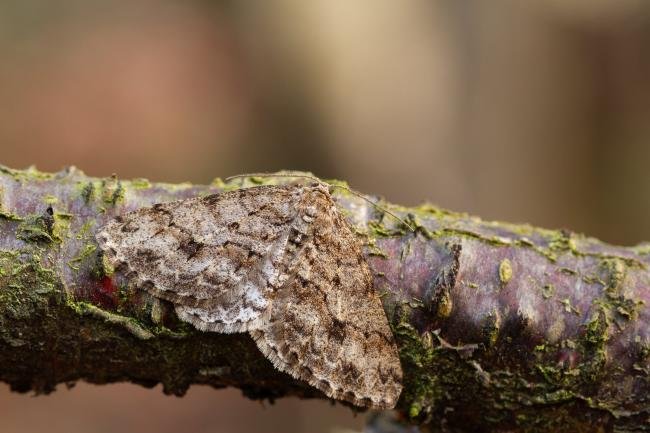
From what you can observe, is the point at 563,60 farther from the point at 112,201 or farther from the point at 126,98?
the point at 112,201

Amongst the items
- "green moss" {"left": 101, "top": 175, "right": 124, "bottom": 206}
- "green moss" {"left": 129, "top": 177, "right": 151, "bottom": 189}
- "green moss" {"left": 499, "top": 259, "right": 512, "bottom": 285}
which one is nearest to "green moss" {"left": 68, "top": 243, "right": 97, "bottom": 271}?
"green moss" {"left": 101, "top": 175, "right": 124, "bottom": 206}

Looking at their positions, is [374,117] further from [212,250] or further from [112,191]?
[112,191]

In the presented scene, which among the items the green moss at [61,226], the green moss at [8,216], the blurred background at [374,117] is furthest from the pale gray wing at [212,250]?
the blurred background at [374,117]

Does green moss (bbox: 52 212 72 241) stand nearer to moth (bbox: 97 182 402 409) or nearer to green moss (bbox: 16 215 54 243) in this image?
Answer: green moss (bbox: 16 215 54 243)

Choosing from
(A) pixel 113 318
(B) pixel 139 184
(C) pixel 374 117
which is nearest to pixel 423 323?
(A) pixel 113 318

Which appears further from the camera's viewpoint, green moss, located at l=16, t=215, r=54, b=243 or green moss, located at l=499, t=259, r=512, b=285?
green moss, located at l=499, t=259, r=512, b=285

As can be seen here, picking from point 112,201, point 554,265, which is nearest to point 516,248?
point 554,265
